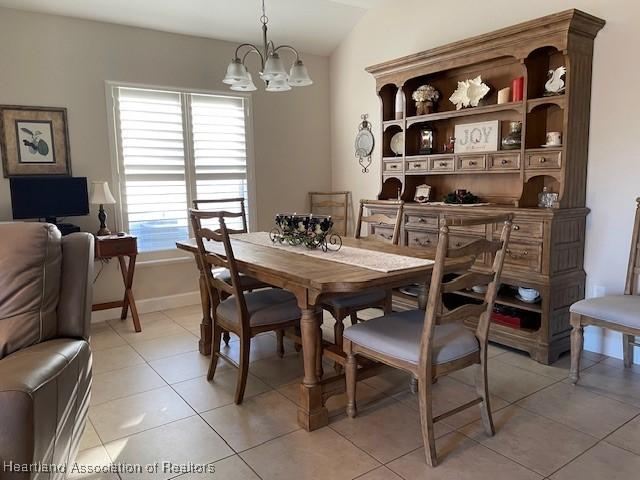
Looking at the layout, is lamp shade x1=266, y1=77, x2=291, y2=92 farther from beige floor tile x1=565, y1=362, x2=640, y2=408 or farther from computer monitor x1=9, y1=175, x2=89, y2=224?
beige floor tile x1=565, y1=362, x2=640, y2=408

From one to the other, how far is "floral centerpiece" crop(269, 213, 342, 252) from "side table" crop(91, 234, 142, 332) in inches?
56.3

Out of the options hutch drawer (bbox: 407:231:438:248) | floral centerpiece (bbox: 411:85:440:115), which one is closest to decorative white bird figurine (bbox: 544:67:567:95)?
floral centerpiece (bbox: 411:85:440:115)

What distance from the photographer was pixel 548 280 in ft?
9.77

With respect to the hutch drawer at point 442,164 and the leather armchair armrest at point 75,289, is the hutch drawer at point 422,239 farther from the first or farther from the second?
the leather armchair armrest at point 75,289

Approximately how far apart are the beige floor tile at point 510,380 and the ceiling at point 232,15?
3.37 meters

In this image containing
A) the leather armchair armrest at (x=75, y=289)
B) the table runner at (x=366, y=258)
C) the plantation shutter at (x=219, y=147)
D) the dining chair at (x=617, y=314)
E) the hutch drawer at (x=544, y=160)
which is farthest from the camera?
the plantation shutter at (x=219, y=147)

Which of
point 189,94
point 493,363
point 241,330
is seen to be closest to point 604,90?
point 493,363

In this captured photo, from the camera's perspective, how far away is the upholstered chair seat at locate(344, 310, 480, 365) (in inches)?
80.0

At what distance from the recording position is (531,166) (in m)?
3.17

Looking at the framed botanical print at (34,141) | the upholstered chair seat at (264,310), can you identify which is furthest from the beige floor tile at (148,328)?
the framed botanical print at (34,141)

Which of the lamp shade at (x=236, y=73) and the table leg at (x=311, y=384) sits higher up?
the lamp shade at (x=236, y=73)

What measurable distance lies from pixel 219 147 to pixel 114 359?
2213 mm

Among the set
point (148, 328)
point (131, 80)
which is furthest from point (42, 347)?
point (131, 80)

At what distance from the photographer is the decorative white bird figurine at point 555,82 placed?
10.1 ft
